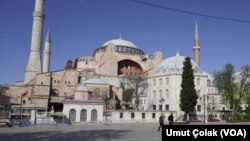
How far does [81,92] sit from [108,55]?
16.7 m

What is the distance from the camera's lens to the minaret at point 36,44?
49375 millimetres

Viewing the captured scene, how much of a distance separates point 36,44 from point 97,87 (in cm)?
1094

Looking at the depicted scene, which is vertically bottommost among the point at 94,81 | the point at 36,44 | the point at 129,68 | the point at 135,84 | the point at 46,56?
the point at 135,84

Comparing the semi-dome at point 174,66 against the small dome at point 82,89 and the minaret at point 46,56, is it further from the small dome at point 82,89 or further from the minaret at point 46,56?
the minaret at point 46,56

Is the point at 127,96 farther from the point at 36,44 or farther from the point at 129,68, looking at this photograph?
the point at 36,44

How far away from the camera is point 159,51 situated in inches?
2421

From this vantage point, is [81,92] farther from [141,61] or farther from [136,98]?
[141,61]

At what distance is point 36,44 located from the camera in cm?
4928

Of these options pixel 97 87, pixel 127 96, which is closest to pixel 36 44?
pixel 97 87

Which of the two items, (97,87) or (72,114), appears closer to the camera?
(72,114)

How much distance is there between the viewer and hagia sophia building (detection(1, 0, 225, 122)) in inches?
1614

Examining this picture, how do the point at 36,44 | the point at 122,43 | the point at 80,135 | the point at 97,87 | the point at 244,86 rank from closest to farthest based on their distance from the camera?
the point at 80,135
the point at 244,86
the point at 97,87
the point at 36,44
the point at 122,43

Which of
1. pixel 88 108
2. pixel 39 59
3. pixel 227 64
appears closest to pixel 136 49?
pixel 39 59

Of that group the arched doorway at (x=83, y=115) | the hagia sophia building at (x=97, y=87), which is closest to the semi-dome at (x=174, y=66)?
the hagia sophia building at (x=97, y=87)
